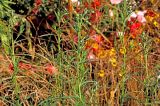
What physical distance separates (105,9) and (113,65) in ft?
3.47

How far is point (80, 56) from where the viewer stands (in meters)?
3.81

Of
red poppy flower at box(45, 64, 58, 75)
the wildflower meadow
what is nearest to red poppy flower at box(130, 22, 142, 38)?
the wildflower meadow

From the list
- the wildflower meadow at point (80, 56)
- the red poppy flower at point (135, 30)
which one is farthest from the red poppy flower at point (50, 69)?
the red poppy flower at point (135, 30)

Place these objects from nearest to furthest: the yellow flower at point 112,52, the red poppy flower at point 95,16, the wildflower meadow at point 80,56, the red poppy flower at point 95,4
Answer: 1. the wildflower meadow at point 80,56
2. the yellow flower at point 112,52
3. the red poppy flower at point 95,16
4. the red poppy flower at point 95,4

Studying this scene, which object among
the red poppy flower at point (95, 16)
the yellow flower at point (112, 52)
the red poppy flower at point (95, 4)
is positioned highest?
the red poppy flower at point (95, 4)

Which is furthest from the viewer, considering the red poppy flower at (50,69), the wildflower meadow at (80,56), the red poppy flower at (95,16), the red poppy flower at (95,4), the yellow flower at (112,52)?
the red poppy flower at (95,4)

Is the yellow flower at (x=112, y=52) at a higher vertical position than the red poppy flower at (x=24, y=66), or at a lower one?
higher

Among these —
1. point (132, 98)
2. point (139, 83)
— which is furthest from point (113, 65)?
point (132, 98)

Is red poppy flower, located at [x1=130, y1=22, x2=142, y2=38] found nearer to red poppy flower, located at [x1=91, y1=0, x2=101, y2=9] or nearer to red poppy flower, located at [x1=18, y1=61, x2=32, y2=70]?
red poppy flower, located at [x1=91, y1=0, x2=101, y2=9]

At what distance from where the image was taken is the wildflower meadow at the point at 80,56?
3.84 m

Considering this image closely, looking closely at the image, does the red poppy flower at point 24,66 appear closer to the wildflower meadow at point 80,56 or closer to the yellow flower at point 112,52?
the wildflower meadow at point 80,56

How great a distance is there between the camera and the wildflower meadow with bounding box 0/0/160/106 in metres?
3.84

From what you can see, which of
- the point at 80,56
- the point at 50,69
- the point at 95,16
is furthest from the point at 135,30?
the point at 80,56

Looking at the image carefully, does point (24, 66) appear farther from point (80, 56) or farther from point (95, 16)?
point (95, 16)
